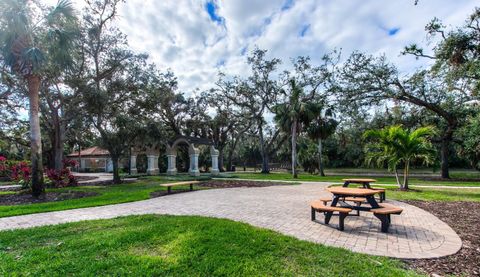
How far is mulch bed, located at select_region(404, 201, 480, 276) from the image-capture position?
335 cm

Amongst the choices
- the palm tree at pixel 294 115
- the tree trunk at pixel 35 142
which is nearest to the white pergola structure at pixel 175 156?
the palm tree at pixel 294 115

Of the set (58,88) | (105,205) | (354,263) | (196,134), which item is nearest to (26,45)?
(105,205)

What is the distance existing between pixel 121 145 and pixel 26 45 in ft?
26.6

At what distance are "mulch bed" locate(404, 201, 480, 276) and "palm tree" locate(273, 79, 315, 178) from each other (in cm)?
1324

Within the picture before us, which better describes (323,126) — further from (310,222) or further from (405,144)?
(310,222)

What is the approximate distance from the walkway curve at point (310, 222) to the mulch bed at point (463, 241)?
146 millimetres

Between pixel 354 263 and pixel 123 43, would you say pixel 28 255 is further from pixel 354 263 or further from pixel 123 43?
pixel 123 43

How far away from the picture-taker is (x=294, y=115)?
68.4ft

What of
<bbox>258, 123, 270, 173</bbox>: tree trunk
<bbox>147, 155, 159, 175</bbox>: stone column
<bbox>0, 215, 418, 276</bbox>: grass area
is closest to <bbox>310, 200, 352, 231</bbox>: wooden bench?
<bbox>0, 215, 418, 276</bbox>: grass area

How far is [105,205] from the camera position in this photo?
781 centimetres

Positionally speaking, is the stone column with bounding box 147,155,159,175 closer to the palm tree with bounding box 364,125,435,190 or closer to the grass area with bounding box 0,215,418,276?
the palm tree with bounding box 364,125,435,190

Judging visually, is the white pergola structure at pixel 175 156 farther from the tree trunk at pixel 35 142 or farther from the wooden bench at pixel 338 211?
the wooden bench at pixel 338 211

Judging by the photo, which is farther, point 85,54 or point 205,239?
point 85,54

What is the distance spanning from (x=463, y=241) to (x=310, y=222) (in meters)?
2.71
